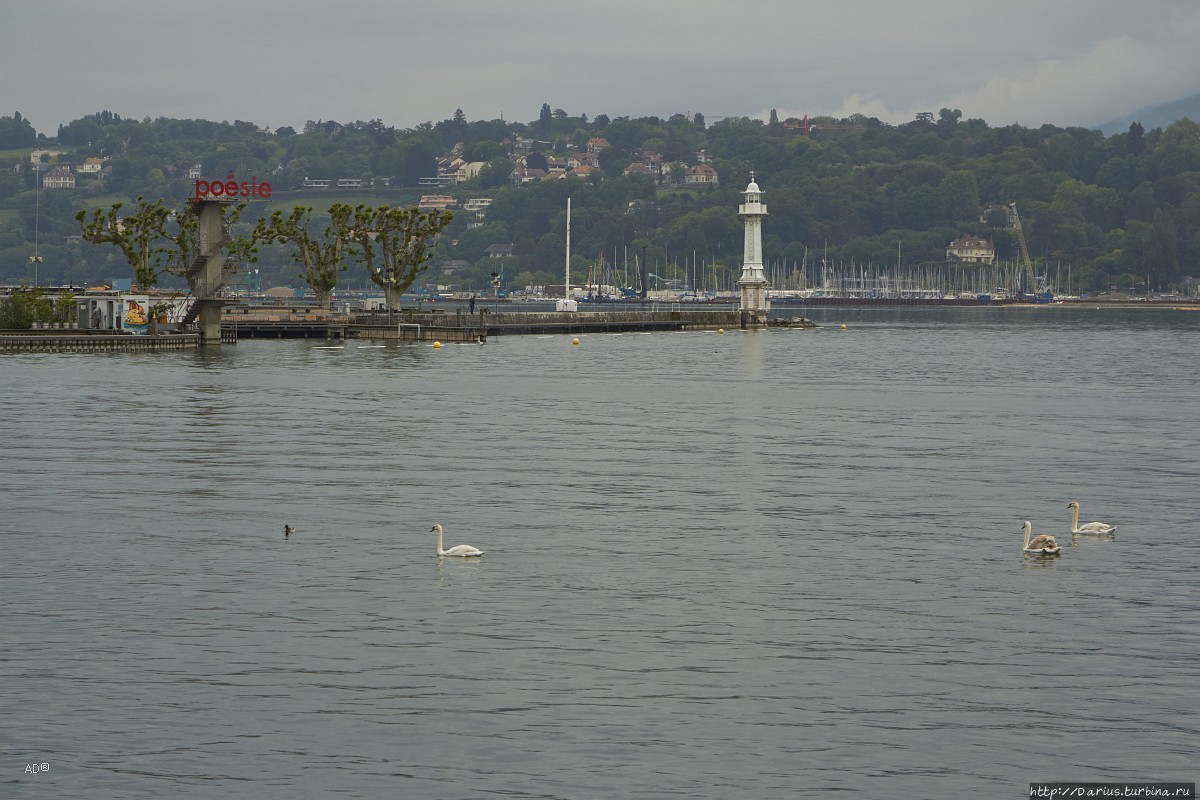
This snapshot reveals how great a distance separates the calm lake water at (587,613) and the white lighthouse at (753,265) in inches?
5016

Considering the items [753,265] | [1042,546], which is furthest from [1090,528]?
[753,265]

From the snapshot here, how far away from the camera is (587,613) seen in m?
28.0

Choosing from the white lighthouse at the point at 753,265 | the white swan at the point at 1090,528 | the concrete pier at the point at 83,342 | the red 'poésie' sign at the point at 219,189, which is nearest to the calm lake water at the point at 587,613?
the white swan at the point at 1090,528

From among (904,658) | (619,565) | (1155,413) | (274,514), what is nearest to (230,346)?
(1155,413)

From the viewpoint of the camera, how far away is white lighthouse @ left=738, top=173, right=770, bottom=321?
187750 millimetres

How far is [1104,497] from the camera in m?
43.1

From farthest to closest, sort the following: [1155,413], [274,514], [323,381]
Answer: [323,381]
[1155,413]
[274,514]

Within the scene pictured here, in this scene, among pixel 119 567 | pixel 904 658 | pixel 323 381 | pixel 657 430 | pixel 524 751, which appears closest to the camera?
pixel 524 751

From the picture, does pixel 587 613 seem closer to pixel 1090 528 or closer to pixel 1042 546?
pixel 1042 546

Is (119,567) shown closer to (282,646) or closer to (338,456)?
(282,646)

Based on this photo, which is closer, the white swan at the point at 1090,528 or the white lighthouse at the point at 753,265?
the white swan at the point at 1090,528

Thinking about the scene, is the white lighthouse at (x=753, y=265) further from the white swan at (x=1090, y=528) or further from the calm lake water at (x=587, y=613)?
the white swan at (x=1090, y=528)

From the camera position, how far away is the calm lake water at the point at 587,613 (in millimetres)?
20516

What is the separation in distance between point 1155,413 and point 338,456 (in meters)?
40.9
